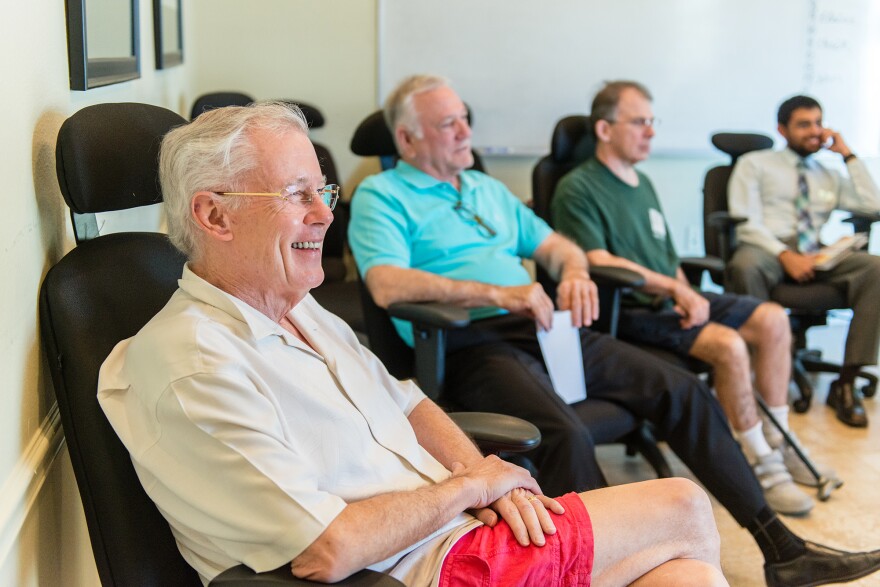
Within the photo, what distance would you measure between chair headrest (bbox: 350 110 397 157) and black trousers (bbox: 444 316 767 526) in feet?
2.62

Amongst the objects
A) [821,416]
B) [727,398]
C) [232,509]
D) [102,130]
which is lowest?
[821,416]

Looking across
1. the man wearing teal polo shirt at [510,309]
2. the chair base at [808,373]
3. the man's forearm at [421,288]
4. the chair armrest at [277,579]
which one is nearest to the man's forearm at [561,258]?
the man wearing teal polo shirt at [510,309]

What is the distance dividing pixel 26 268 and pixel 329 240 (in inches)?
93.6

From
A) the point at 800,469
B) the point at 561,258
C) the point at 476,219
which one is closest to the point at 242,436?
the point at 476,219

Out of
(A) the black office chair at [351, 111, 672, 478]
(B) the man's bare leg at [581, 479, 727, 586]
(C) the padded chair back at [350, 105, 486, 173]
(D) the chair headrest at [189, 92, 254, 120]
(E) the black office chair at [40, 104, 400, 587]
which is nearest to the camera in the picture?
(E) the black office chair at [40, 104, 400, 587]

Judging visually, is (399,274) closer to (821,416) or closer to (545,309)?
(545,309)

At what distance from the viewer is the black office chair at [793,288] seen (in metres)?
3.40

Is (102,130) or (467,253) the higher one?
(102,130)

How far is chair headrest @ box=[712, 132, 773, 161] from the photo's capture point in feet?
12.2

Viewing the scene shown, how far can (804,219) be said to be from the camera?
3.73 metres

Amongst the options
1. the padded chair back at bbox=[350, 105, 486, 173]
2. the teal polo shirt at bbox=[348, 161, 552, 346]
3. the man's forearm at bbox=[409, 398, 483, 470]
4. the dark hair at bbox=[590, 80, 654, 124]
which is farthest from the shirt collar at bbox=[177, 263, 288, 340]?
the dark hair at bbox=[590, 80, 654, 124]

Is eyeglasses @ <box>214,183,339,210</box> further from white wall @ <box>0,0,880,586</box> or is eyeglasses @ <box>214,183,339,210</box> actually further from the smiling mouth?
white wall @ <box>0,0,880,586</box>

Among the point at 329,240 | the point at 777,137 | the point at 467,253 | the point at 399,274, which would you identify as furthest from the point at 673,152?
the point at 399,274

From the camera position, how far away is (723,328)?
2648 millimetres
